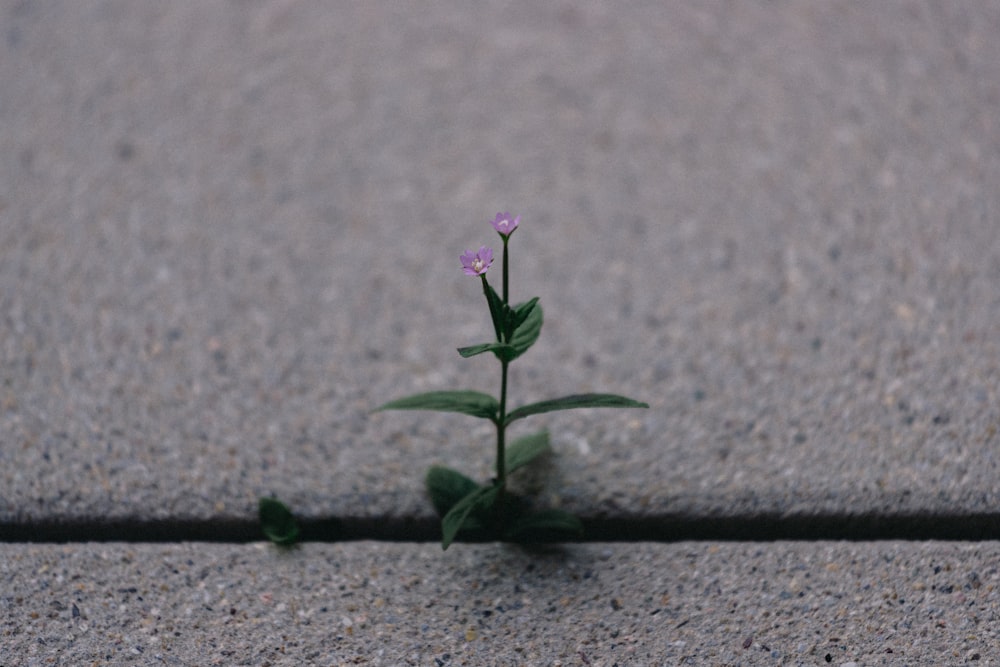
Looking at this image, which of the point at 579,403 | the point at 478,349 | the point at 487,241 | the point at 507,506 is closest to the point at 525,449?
the point at 507,506

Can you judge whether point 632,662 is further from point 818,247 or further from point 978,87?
point 978,87

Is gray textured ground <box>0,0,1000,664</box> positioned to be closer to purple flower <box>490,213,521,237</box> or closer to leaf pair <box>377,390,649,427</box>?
leaf pair <box>377,390,649,427</box>

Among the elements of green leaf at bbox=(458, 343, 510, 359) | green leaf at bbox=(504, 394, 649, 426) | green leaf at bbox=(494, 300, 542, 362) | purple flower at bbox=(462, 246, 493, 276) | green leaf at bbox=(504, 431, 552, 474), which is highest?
purple flower at bbox=(462, 246, 493, 276)

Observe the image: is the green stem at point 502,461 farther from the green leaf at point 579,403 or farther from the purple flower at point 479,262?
the purple flower at point 479,262

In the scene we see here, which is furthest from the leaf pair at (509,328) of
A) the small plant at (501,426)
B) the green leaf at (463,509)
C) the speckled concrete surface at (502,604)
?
the speckled concrete surface at (502,604)

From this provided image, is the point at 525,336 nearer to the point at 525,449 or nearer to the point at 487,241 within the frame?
the point at 525,449

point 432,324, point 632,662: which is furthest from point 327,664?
point 432,324

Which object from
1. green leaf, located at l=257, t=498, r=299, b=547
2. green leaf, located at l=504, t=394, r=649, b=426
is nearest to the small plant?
green leaf, located at l=504, t=394, r=649, b=426
